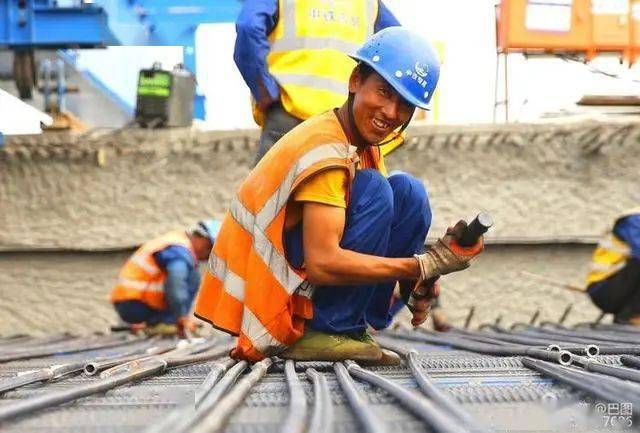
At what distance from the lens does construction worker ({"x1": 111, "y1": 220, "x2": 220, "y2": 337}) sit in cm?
625

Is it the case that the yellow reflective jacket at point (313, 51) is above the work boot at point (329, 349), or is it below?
above

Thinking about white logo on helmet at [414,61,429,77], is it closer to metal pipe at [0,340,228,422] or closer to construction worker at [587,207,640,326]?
metal pipe at [0,340,228,422]

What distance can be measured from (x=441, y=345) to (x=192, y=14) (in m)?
5.13

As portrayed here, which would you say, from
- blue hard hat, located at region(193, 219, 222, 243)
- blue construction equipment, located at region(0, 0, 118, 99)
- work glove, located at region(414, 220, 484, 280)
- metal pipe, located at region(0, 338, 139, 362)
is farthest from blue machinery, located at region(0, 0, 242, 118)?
work glove, located at region(414, 220, 484, 280)

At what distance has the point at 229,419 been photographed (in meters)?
1.73

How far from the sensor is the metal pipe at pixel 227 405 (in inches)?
59.9

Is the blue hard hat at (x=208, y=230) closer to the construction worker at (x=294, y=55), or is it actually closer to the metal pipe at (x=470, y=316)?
the metal pipe at (x=470, y=316)

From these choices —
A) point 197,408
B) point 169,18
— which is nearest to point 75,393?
point 197,408

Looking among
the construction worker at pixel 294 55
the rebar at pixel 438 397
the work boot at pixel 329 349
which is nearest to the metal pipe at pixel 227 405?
the work boot at pixel 329 349

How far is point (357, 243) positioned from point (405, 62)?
530mm

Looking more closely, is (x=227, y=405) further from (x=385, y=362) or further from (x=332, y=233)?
(x=385, y=362)

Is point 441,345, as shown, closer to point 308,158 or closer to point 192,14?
point 308,158

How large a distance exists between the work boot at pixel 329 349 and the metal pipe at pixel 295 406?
0.78 ft

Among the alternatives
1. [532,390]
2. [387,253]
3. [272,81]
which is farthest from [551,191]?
[532,390]
